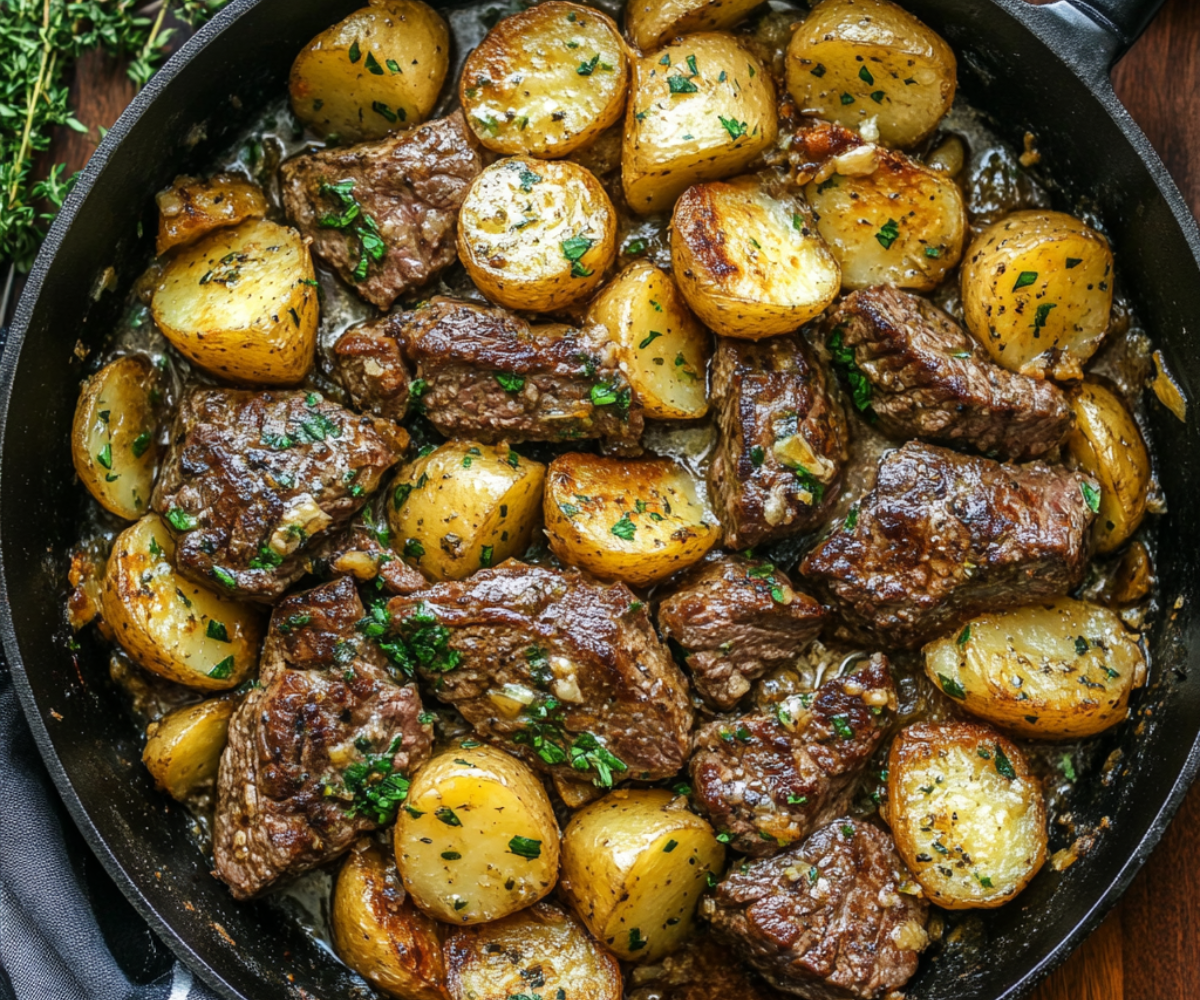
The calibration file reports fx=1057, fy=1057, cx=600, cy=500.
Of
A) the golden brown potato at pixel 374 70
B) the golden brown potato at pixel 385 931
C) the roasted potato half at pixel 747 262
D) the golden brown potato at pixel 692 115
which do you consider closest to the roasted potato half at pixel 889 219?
the roasted potato half at pixel 747 262

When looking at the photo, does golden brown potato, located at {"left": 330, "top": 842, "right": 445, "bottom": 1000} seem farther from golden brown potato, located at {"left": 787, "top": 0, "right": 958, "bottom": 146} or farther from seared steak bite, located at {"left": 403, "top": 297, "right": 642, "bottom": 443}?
golden brown potato, located at {"left": 787, "top": 0, "right": 958, "bottom": 146}

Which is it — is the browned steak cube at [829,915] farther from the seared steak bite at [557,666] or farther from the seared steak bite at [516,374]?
→ the seared steak bite at [516,374]

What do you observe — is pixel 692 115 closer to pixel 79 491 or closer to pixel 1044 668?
pixel 1044 668

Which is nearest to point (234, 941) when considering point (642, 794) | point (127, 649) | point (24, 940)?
point (24, 940)

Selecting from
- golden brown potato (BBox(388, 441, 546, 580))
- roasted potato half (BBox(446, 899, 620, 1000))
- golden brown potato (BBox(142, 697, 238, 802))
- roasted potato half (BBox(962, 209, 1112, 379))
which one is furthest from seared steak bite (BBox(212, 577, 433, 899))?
roasted potato half (BBox(962, 209, 1112, 379))

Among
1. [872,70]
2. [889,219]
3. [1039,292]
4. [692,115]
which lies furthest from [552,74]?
[1039,292]

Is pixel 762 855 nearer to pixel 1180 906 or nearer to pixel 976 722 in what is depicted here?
pixel 976 722
